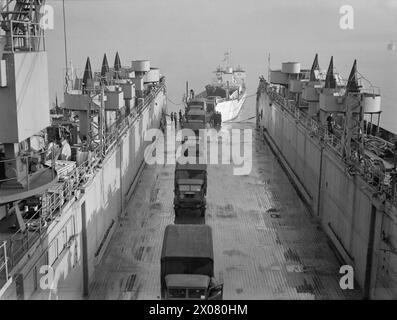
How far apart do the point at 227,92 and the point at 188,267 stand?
129 ft

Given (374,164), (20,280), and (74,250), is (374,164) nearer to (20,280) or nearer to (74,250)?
(74,250)

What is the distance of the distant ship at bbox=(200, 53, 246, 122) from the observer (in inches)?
1869

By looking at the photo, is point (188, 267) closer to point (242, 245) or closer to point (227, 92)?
point (242, 245)

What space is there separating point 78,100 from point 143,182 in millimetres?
6043

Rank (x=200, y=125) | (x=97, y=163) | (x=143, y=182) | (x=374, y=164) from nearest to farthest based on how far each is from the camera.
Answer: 1. (x=374, y=164)
2. (x=97, y=163)
3. (x=143, y=182)
4. (x=200, y=125)

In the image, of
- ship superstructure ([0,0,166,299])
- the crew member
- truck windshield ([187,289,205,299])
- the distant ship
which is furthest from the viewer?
the distant ship

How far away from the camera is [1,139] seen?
969cm

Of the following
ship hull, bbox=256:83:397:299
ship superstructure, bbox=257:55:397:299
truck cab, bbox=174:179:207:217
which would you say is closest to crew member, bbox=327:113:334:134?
ship superstructure, bbox=257:55:397:299

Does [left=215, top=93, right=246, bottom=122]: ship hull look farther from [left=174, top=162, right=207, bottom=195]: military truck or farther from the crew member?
[left=174, top=162, right=207, bottom=195]: military truck

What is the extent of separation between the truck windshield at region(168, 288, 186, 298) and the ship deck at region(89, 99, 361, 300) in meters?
1.32

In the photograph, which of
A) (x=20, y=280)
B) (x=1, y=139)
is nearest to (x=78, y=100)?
(x=1, y=139)
